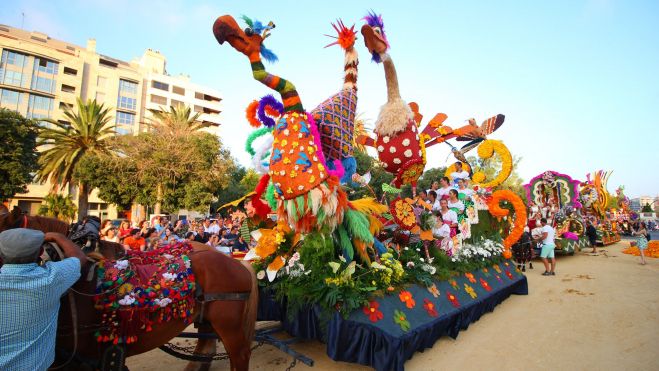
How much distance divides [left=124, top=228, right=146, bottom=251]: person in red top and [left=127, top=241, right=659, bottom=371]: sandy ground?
4059mm

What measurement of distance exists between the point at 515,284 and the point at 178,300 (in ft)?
23.5

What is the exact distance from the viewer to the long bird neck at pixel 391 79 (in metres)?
4.72

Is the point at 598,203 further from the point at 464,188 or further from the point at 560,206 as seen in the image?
A: the point at 464,188

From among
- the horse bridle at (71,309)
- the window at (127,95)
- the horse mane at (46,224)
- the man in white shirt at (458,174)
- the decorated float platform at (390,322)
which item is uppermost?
the window at (127,95)

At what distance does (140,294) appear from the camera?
8.54 feet

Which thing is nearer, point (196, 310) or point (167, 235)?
point (196, 310)

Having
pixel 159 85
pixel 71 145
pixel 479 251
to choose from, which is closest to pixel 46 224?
pixel 479 251

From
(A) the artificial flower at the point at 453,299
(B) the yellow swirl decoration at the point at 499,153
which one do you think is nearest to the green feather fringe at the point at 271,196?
(A) the artificial flower at the point at 453,299

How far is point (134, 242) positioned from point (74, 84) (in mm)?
36399

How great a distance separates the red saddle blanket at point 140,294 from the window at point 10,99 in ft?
135

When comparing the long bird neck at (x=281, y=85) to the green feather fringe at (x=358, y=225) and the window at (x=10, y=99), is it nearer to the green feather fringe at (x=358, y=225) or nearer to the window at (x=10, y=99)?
the green feather fringe at (x=358, y=225)

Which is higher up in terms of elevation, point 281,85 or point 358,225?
point 281,85

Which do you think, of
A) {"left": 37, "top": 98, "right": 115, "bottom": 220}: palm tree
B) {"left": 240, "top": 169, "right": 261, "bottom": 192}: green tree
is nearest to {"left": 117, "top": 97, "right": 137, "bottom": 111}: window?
{"left": 37, "top": 98, "right": 115, "bottom": 220}: palm tree

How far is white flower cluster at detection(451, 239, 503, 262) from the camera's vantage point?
240 inches
